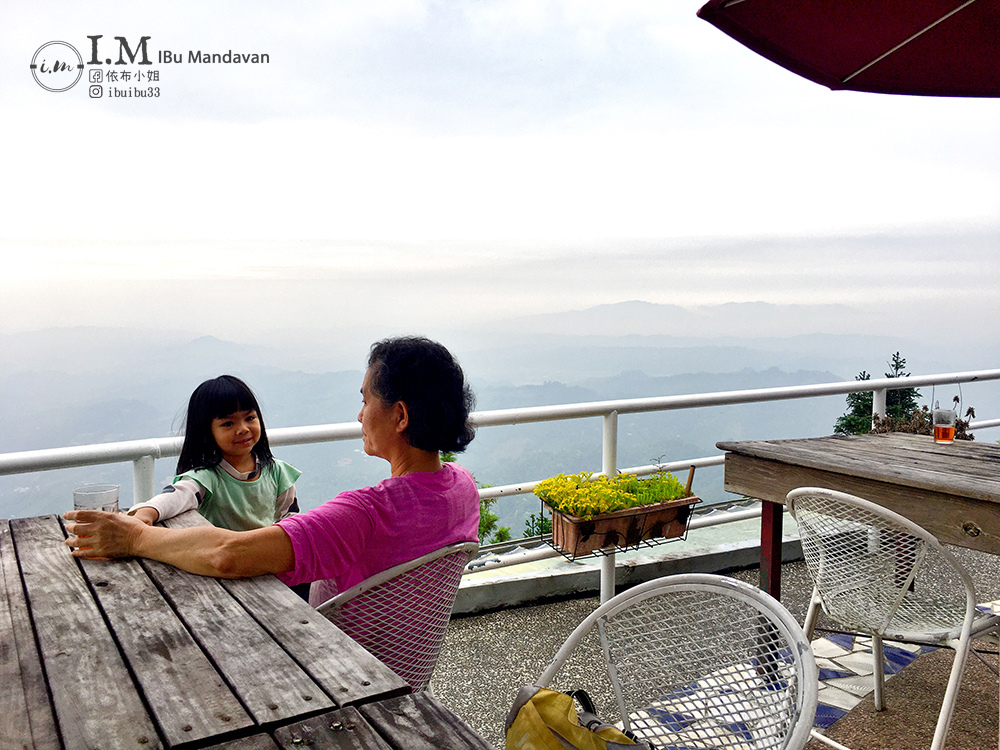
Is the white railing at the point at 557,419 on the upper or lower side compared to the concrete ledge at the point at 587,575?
upper

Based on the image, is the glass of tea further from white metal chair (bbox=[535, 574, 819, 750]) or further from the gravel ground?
white metal chair (bbox=[535, 574, 819, 750])

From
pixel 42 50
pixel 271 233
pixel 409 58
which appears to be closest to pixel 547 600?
pixel 42 50

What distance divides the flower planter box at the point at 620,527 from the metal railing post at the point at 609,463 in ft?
1.02

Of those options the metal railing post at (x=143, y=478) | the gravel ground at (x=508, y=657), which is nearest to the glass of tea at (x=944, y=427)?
the gravel ground at (x=508, y=657)

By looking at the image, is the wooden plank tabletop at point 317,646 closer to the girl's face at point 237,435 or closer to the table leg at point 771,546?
the girl's face at point 237,435

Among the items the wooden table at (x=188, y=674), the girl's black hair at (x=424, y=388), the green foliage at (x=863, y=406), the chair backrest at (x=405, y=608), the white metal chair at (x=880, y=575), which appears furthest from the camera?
the green foliage at (x=863, y=406)

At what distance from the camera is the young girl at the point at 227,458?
222cm

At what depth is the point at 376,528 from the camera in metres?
1.49

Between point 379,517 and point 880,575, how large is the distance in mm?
1449

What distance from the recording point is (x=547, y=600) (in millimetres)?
3559

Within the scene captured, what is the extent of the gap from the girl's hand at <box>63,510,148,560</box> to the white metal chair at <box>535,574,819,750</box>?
2.88ft

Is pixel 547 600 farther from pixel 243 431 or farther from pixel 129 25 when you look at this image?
pixel 129 25

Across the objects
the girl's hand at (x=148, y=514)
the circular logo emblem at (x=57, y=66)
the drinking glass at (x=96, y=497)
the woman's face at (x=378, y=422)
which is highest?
the circular logo emblem at (x=57, y=66)

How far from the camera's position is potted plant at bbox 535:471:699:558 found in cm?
298
